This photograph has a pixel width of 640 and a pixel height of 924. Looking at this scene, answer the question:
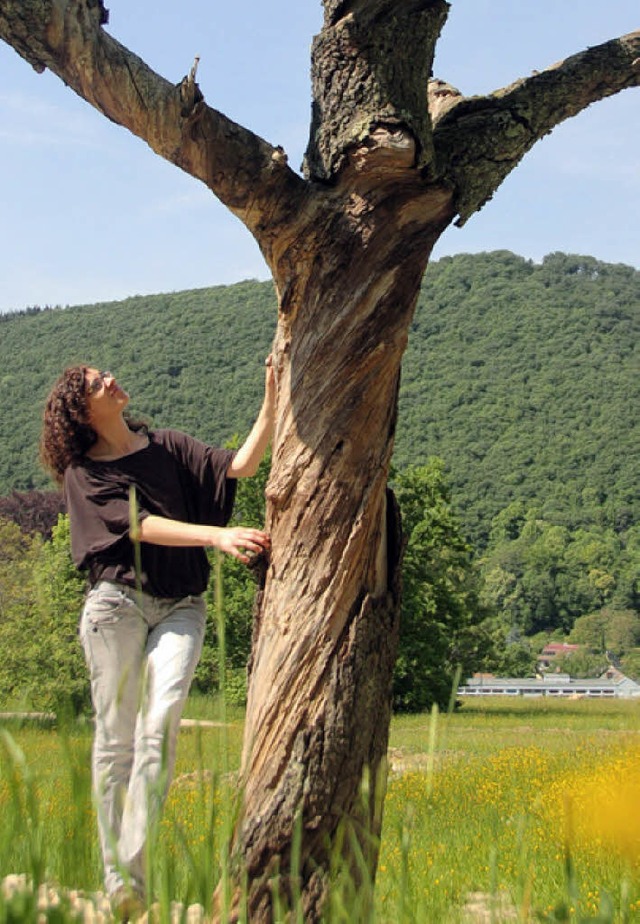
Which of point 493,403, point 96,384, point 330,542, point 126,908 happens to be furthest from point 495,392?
point 126,908

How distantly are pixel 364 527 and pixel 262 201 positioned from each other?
109cm

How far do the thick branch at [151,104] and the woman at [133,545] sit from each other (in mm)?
649

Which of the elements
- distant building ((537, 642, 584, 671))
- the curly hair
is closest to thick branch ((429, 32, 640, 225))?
the curly hair

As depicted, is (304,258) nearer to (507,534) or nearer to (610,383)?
(507,534)

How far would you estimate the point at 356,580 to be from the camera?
11.4 feet

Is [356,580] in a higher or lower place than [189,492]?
lower

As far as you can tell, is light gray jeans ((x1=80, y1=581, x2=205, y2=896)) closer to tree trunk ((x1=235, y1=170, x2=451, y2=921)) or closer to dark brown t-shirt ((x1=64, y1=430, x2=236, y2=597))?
dark brown t-shirt ((x1=64, y1=430, x2=236, y2=597))

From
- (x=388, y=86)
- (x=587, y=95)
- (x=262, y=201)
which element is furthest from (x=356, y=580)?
(x=587, y=95)

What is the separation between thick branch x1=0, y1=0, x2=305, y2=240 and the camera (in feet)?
10.9

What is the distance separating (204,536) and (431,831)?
3429 millimetres

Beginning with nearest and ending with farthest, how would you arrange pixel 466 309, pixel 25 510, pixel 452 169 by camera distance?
pixel 452 169 < pixel 25 510 < pixel 466 309

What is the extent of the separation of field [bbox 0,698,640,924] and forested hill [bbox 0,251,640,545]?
6799 cm

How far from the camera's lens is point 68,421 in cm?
408

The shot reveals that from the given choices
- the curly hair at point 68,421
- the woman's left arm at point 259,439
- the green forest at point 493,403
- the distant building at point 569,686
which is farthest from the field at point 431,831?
the distant building at point 569,686
